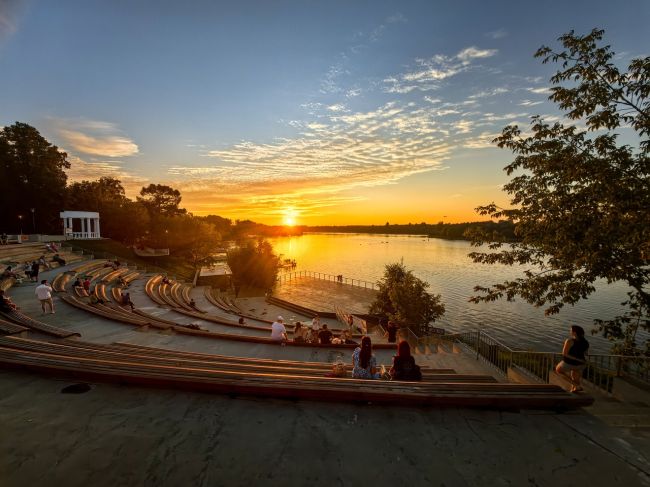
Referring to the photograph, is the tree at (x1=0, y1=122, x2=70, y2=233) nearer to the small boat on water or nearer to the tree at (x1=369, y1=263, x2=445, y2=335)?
the small boat on water

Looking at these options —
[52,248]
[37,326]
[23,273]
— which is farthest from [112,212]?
[37,326]

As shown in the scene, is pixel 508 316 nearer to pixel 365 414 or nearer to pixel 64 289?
pixel 365 414

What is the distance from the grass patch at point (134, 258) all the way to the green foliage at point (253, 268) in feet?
23.4

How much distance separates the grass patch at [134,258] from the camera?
3981 centimetres

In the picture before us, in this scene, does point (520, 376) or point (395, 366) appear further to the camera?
point (520, 376)

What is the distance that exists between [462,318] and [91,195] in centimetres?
6744

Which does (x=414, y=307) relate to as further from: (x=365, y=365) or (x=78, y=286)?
(x=78, y=286)

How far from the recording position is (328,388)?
188 inches

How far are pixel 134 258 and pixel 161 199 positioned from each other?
29336 millimetres

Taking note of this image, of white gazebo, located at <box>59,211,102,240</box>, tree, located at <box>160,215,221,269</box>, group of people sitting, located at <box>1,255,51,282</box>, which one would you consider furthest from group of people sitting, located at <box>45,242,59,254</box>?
tree, located at <box>160,215,221,269</box>

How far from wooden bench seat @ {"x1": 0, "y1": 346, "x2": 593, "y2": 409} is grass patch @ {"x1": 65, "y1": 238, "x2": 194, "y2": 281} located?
126ft

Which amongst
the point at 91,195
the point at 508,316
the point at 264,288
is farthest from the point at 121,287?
the point at 91,195

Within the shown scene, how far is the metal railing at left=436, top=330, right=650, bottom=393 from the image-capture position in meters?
7.42

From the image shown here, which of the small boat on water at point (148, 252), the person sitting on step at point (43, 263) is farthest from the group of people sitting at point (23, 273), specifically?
the small boat on water at point (148, 252)
